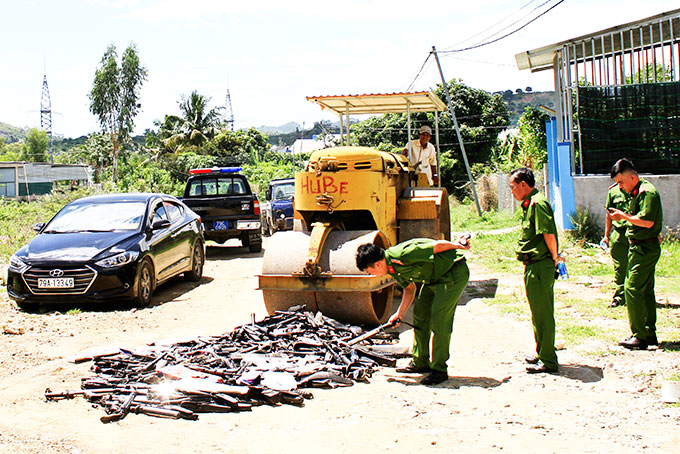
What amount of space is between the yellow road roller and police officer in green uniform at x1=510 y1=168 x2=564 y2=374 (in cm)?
202

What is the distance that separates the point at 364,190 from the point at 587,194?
25.9ft

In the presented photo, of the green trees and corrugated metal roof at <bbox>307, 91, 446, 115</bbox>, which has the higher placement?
the green trees

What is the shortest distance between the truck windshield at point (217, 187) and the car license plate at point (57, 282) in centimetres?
784

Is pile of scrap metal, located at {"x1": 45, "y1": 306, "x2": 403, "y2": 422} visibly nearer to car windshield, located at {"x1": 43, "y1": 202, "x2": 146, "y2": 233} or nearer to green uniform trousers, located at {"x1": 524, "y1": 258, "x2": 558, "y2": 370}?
green uniform trousers, located at {"x1": 524, "y1": 258, "x2": 558, "y2": 370}

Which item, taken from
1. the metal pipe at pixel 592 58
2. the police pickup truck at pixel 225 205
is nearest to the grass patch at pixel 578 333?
the metal pipe at pixel 592 58

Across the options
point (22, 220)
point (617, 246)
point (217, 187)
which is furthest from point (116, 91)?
point (617, 246)

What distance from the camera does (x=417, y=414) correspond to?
5.50m

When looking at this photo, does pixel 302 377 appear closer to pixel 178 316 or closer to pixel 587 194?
pixel 178 316

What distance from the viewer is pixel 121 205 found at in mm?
11633

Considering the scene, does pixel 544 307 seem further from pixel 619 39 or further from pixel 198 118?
pixel 198 118

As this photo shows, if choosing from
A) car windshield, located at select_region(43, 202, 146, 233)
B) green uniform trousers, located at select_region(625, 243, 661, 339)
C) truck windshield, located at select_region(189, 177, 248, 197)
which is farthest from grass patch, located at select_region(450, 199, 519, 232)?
green uniform trousers, located at select_region(625, 243, 661, 339)

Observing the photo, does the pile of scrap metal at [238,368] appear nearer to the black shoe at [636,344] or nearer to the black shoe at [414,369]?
the black shoe at [414,369]

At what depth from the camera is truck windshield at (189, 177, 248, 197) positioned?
1759cm

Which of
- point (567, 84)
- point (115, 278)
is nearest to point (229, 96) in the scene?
point (567, 84)
